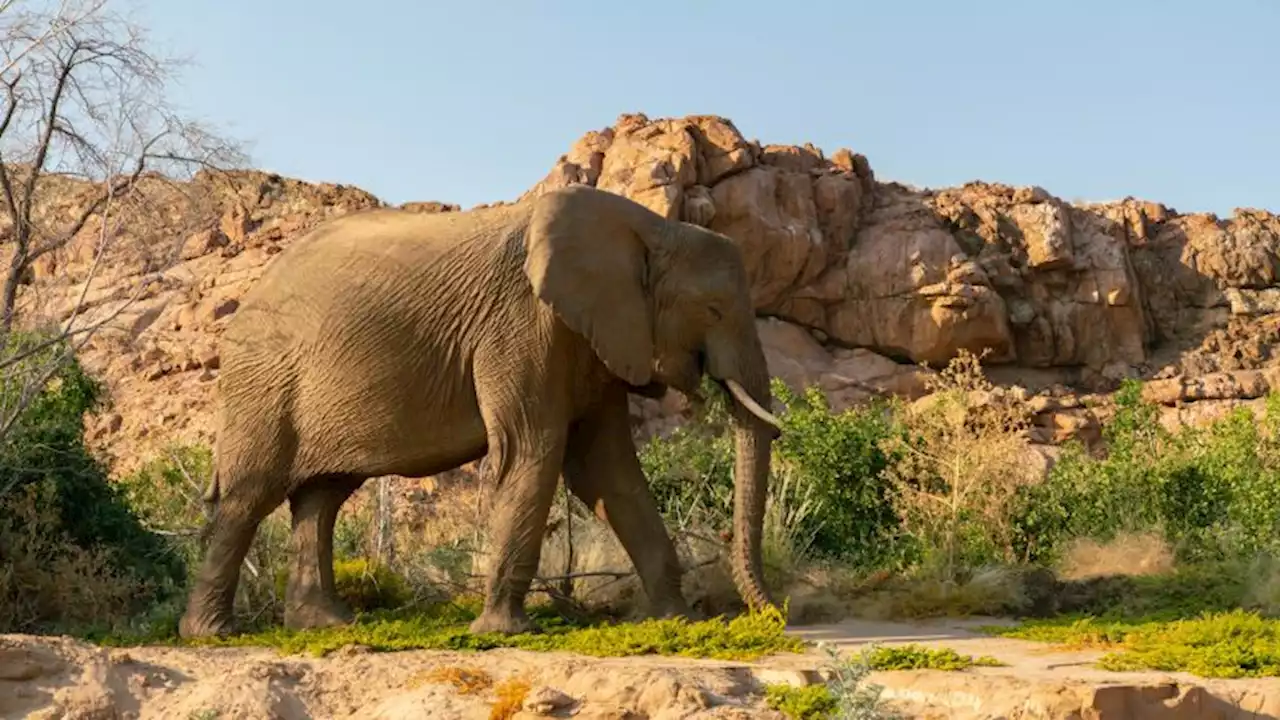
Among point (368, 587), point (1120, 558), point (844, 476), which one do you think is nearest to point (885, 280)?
point (844, 476)

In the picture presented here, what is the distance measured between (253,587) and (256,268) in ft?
73.6

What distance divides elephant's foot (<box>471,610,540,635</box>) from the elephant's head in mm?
1432

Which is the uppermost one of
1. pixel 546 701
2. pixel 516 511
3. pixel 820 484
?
pixel 820 484

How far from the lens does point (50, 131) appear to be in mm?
13516

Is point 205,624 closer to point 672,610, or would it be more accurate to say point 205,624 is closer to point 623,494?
point 623,494

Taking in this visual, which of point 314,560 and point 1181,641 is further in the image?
point 314,560

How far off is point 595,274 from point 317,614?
3063 millimetres

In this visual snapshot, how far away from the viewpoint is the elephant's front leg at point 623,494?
1089 centimetres

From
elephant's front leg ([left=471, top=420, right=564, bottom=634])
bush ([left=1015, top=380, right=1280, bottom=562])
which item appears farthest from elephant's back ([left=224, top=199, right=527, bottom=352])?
bush ([left=1015, top=380, right=1280, bottom=562])

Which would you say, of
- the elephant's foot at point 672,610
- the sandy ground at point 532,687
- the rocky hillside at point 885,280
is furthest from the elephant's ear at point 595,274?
the rocky hillside at point 885,280

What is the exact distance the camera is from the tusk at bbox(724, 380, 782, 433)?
1027 centimetres

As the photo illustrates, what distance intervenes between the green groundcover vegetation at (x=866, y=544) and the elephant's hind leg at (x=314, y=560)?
0.29 meters

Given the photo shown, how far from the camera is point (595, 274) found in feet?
33.8

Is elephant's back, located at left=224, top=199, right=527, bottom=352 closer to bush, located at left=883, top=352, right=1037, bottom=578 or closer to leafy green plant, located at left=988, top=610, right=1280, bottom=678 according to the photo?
leafy green plant, located at left=988, top=610, right=1280, bottom=678
